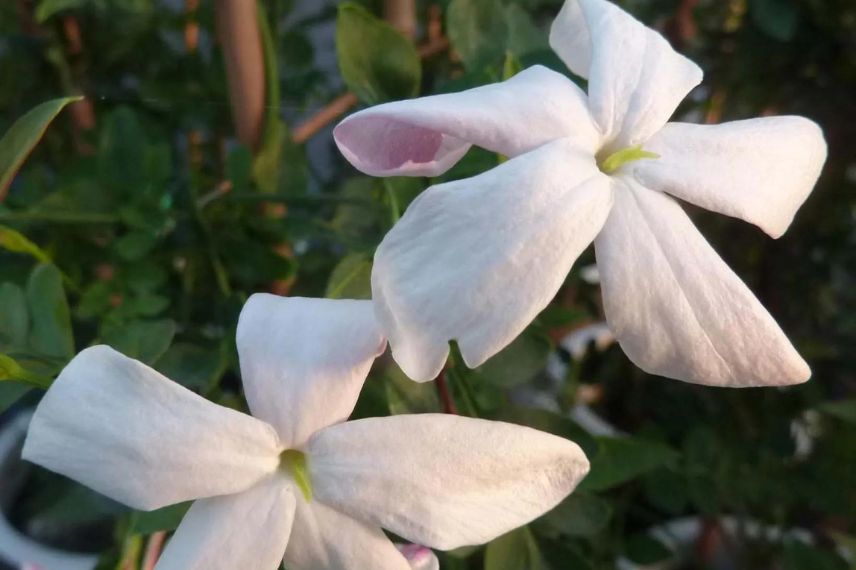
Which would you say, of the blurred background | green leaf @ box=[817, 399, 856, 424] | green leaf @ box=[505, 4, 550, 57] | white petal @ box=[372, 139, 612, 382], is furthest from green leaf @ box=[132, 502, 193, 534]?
green leaf @ box=[817, 399, 856, 424]

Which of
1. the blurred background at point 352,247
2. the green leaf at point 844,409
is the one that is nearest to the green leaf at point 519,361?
the blurred background at point 352,247

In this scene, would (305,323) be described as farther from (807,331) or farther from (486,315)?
(807,331)

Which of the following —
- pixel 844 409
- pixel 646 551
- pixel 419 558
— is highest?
pixel 419 558

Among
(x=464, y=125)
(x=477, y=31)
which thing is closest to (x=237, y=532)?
(x=464, y=125)

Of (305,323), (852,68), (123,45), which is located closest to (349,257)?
(305,323)

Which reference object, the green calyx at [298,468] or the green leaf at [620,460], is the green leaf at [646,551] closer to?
the green leaf at [620,460]

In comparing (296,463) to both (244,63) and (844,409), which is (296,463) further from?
(844,409)
